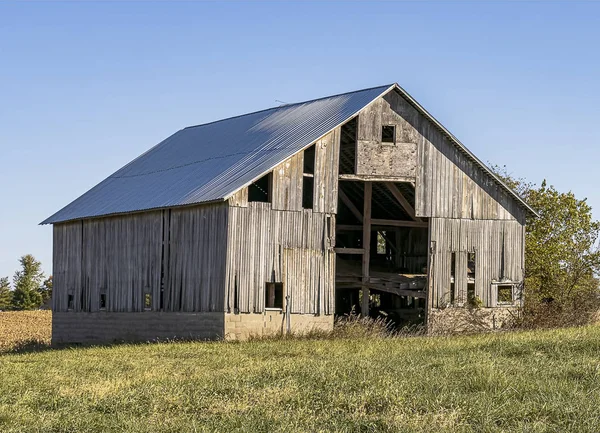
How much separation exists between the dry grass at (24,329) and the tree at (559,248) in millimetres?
20822

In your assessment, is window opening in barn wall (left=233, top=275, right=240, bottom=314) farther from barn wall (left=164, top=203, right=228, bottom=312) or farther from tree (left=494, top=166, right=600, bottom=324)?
tree (left=494, top=166, right=600, bottom=324)

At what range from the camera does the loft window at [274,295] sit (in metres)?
32.4

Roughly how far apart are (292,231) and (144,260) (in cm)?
623

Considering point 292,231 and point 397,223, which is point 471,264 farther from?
point 292,231

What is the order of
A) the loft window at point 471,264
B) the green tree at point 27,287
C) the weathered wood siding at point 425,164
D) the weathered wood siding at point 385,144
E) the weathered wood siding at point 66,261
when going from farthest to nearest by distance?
the green tree at point 27,287, the weathered wood siding at point 66,261, the loft window at point 471,264, the weathered wood siding at point 425,164, the weathered wood siding at point 385,144

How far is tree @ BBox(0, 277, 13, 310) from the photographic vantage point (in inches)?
3068

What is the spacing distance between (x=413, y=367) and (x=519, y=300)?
55.5 feet

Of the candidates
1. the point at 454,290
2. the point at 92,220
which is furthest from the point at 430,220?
the point at 92,220

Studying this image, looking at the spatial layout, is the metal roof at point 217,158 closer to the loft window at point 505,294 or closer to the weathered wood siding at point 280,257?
the weathered wood siding at point 280,257

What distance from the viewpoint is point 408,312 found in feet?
132

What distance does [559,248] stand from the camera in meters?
46.4

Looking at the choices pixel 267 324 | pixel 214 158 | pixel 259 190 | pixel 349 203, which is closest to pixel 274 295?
pixel 267 324

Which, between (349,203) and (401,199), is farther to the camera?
(349,203)

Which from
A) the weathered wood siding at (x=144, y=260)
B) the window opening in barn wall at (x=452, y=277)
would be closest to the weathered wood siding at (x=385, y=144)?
the window opening in barn wall at (x=452, y=277)
